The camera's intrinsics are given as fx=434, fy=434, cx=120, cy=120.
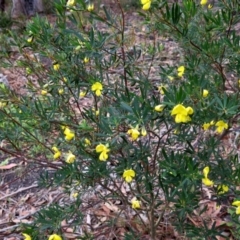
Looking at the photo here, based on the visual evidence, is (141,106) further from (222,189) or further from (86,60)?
(222,189)

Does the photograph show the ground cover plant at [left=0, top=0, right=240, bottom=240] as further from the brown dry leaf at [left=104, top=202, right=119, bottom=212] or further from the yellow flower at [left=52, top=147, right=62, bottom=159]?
the brown dry leaf at [left=104, top=202, right=119, bottom=212]

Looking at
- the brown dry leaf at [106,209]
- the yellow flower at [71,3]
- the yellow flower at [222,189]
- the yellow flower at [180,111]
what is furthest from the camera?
the brown dry leaf at [106,209]

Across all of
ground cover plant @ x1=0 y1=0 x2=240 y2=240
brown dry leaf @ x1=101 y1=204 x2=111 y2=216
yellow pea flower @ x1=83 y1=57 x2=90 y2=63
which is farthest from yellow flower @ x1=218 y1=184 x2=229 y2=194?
brown dry leaf @ x1=101 y1=204 x2=111 y2=216

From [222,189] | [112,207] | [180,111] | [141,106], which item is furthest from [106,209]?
[180,111]

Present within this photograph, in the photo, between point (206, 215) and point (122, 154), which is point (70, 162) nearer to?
point (122, 154)

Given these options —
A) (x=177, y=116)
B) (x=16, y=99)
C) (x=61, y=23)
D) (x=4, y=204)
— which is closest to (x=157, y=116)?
(x=177, y=116)

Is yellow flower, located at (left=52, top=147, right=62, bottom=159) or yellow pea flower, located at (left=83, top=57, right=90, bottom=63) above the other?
yellow pea flower, located at (left=83, top=57, right=90, bottom=63)

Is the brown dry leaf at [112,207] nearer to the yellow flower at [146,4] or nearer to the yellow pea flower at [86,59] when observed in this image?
the yellow pea flower at [86,59]

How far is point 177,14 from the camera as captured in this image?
1294mm

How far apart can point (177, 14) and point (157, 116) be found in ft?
1.04

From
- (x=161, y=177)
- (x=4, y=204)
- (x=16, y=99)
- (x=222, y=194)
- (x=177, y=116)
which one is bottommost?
(x=4, y=204)

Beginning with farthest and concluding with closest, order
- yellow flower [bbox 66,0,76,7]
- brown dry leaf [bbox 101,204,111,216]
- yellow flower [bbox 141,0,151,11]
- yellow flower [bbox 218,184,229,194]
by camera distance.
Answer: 1. brown dry leaf [bbox 101,204,111,216]
2. yellow flower [bbox 218,184,229,194]
3. yellow flower [bbox 66,0,76,7]
4. yellow flower [bbox 141,0,151,11]

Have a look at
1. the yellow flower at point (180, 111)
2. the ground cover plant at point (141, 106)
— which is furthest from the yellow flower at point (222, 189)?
the yellow flower at point (180, 111)

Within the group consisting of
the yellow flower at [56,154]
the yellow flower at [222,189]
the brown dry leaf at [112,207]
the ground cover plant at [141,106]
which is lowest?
the brown dry leaf at [112,207]
